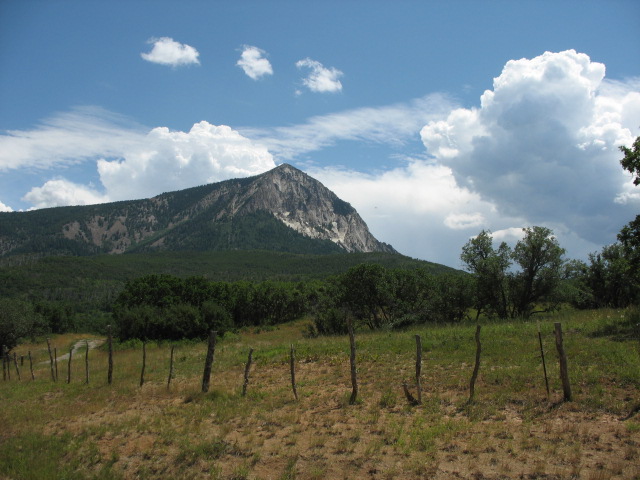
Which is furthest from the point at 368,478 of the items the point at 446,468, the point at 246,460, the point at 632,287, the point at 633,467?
the point at 632,287

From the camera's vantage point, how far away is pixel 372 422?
10852 millimetres

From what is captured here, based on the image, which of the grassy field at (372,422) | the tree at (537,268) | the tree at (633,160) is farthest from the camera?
the tree at (537,268)

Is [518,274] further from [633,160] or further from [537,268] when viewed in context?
[633,160]

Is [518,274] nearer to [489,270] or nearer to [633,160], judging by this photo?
[489,270]

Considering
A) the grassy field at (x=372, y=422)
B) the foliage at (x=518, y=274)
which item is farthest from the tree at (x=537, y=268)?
the grassy field at (x=372, y=422)

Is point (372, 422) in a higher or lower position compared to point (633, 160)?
lower

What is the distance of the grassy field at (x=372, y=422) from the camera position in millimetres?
8289

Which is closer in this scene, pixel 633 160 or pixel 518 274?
pixel 633 160

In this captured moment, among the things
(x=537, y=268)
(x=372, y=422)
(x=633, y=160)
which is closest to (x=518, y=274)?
(x=537, y=268)

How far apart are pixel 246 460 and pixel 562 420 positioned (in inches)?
309

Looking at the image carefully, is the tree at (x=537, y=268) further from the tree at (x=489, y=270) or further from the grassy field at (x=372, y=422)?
the grassy field at (x=372, y=422)

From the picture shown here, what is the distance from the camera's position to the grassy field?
8289 millimetres

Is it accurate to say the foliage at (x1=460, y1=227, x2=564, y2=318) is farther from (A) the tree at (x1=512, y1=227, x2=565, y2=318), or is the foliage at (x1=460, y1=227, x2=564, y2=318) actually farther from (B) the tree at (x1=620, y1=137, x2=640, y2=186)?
(B) the tree at (x1=620, y1=137, x2=640, y2=186)

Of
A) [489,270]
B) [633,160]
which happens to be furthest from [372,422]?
[489,270]
